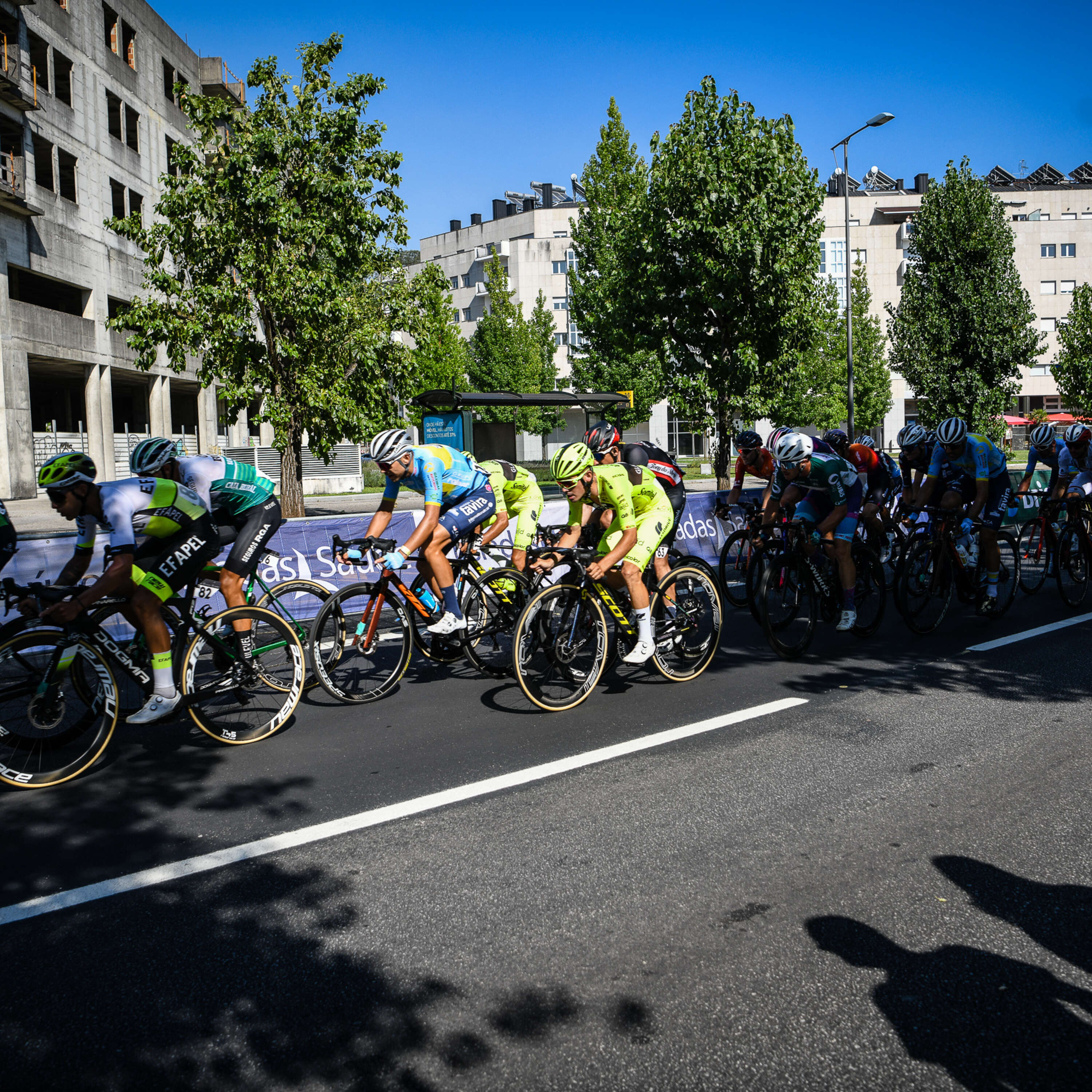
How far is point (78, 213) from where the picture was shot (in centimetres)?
3188

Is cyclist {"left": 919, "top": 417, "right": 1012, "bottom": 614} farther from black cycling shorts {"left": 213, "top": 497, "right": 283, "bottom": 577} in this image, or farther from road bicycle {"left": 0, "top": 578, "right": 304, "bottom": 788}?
road bicycle {"left": 0, "top": 578, "right": 304, "bottom": 788}

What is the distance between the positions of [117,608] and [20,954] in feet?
8.14

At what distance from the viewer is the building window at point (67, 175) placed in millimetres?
31484

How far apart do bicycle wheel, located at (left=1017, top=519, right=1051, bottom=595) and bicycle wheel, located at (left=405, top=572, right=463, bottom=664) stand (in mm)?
6292

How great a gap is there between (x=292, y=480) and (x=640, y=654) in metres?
15.6

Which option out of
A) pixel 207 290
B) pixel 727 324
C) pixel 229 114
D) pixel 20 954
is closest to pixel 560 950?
pixel 20 954

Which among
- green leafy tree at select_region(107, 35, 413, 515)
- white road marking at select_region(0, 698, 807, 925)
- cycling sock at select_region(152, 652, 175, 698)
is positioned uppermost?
green leafy tree at select_region(107, 35, 413, 515)

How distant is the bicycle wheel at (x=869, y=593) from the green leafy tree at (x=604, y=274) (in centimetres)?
1720

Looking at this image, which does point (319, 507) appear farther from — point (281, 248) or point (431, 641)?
point (431, 641)

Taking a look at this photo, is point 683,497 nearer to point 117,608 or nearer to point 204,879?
point 117,608

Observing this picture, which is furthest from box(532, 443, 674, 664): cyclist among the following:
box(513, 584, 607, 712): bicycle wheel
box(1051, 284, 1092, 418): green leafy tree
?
box(1051, 284, 1092, 418): green leafy tree

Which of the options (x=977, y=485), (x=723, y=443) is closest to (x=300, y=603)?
(x=977, y=485)

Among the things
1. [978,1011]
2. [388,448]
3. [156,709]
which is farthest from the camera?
[388,448]

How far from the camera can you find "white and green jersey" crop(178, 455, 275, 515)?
258 inches
